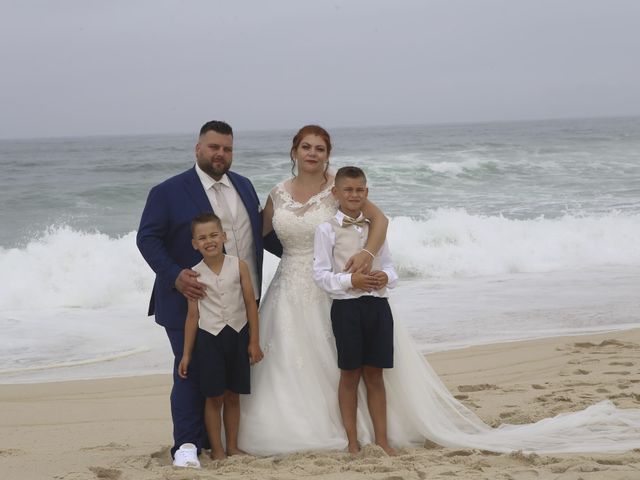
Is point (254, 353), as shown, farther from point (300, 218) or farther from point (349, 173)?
point (349, 173)

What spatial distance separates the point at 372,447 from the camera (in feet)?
14.3

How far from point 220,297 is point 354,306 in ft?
2.20

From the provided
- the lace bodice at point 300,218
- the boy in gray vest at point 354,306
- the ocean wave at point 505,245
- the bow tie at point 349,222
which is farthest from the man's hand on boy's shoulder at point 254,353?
the ocean wave at point 505,245

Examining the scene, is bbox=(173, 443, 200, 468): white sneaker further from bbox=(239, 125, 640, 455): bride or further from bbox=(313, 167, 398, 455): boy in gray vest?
bbox=(313, 167, 398, 455): boy in gray vest

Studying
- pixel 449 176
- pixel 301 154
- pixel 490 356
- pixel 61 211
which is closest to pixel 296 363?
pixel 301 154

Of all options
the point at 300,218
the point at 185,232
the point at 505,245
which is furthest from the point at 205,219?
the point at 505,245

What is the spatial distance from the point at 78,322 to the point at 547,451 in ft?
21.1

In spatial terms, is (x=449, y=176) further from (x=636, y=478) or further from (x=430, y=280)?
(x=636, y=478)

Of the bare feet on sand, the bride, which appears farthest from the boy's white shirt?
the bare feet on sand

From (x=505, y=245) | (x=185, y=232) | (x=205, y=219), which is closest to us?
(x=205, y=219)

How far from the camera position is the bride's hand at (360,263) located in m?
4.29

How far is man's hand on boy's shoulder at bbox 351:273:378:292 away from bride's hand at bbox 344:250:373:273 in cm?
4

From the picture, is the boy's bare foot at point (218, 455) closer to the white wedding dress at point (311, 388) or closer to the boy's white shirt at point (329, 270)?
the white wedding dress at point (311, 388)

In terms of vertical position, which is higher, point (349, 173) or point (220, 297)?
point (349, 173)
